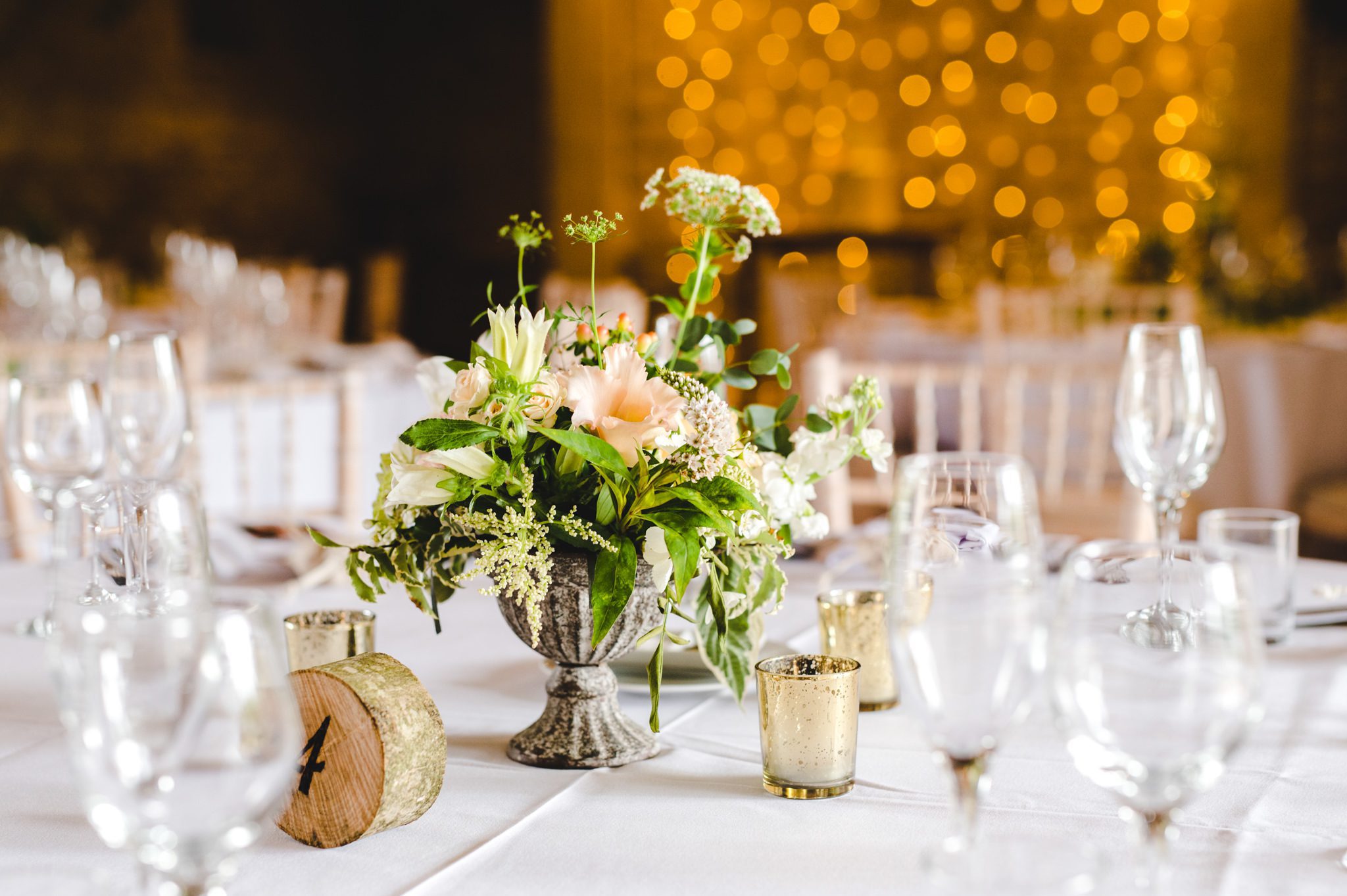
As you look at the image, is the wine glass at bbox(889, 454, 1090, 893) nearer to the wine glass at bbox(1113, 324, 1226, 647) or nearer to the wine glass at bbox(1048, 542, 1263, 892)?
the wine glass at bbox(1048, 542, 1263, 892)

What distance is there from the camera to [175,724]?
0.54 m

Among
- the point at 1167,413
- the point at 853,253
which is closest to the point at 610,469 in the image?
the point at 1167,413

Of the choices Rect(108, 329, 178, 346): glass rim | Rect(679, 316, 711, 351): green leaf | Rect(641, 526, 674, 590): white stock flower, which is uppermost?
Rect(108, 329, 178, 346): glass rim

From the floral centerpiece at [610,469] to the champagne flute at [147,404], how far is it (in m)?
0.47

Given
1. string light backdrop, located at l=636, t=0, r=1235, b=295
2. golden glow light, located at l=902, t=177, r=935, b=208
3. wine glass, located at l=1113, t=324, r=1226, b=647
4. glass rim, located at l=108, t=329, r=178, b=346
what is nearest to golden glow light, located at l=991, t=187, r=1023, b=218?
string light backdrop, located at l=636, t=0, r=1235, b=295

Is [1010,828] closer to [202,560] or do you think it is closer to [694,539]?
[694,539]

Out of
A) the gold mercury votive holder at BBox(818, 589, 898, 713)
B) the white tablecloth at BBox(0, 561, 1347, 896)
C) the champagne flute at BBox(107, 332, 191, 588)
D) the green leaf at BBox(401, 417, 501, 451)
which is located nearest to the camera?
the white tablecloth at BBox(0, 561, 1347, 896)

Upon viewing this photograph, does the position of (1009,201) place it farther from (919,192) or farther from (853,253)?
(853,253)

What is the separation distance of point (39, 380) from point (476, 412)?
75cm

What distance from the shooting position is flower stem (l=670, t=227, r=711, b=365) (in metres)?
0.97

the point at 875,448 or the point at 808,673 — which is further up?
the point at 875,448

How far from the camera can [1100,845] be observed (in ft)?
2.52

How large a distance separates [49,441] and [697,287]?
0.78m

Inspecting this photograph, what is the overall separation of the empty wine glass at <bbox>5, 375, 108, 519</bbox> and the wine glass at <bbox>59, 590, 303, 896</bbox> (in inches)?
34.4
